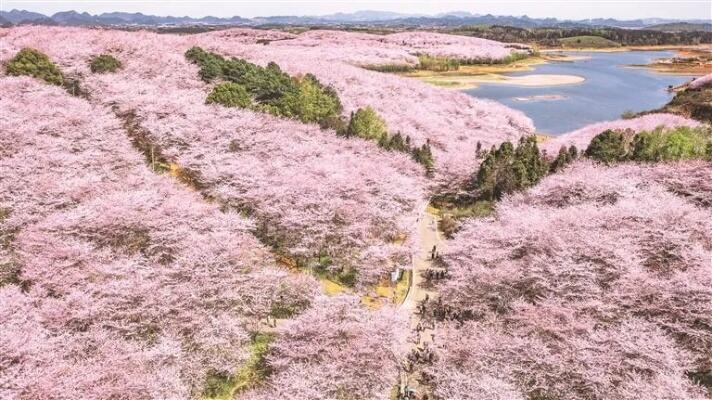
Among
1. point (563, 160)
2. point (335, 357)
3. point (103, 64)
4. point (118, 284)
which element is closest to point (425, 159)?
point (563, 160)

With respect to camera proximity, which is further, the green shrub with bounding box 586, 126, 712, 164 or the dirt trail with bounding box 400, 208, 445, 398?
the green shrub with bounding box 586, 126, 712, 164

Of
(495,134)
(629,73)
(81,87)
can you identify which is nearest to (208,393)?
(81,87)

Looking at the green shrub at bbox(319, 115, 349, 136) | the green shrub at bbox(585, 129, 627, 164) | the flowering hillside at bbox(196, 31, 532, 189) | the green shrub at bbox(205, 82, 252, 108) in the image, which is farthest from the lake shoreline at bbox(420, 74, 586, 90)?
the green shrub at bbox(585, 129, 627, 164)

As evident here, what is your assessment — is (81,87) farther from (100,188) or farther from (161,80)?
(100,188)

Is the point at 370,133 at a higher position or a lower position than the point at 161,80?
lower

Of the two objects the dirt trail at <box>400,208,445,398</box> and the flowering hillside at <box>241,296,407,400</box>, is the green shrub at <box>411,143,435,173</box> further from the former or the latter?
the flowering hillside at <box>241,296,407,400</box>
